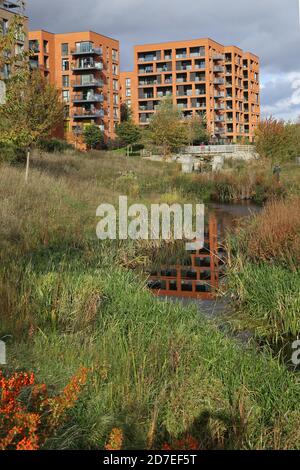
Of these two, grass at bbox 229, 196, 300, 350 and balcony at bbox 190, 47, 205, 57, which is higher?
balcony at bbox 190, 47, 205, 57

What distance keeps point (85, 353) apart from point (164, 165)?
34.0m

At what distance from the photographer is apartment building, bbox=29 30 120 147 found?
64.2 meters

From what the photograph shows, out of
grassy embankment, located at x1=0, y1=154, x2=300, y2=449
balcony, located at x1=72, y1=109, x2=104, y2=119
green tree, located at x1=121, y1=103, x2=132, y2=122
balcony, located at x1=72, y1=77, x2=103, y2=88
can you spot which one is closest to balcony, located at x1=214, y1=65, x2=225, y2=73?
green tree, located at x1=121, y1=103, x2=132, y2=122

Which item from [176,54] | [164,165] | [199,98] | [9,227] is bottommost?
[9,227]

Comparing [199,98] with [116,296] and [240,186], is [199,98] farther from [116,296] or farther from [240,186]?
[116,296]

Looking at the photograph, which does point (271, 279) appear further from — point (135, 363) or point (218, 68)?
point (218, 68)

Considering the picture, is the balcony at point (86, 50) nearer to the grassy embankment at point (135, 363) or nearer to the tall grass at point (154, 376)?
the grassy embankment at point (135, 363)

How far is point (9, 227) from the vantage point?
11.6 m

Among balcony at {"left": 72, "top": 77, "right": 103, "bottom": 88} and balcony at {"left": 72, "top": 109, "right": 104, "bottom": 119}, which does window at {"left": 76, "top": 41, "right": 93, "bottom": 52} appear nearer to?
balcony at {"left": 72, "top": 77, "right": 103, "bottom": 88}

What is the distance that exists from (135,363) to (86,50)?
6364cm

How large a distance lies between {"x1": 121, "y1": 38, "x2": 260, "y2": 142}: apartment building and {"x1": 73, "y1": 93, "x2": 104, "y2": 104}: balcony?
15.8m

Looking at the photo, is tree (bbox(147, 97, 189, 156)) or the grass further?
tree (bbox(147, 97, 189, 156))

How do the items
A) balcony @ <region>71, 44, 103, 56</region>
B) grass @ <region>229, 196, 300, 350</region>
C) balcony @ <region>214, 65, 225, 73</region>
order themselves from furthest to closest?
1. balcony @ <region>214, 65, 225, 73</region>
2. balcony @ <region>71, 44, 103, 56</region>
3. grass @ <region>229, 196, 300, 350</region>
